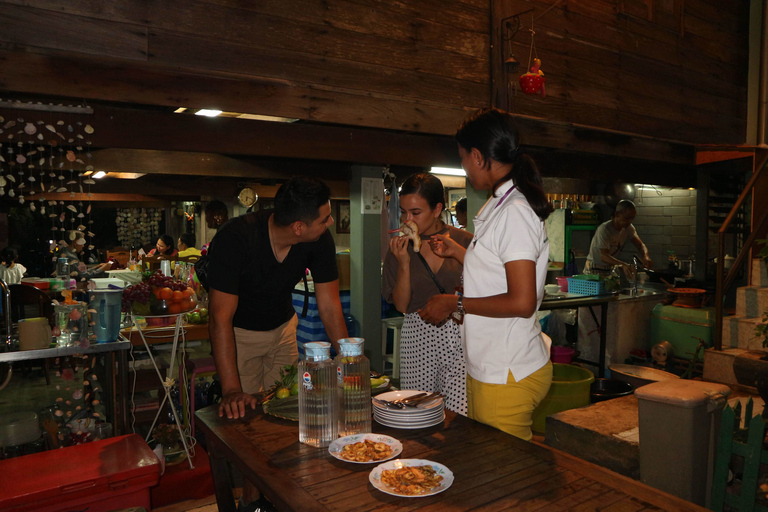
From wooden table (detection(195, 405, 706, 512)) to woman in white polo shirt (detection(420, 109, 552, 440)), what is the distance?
0.15 m

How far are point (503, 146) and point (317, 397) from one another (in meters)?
1.11

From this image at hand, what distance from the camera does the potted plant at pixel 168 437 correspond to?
3924mm

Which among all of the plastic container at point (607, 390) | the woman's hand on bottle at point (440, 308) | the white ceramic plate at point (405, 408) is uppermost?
the woman's hand on bottle at point (440, 308)

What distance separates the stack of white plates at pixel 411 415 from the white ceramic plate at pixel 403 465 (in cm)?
30

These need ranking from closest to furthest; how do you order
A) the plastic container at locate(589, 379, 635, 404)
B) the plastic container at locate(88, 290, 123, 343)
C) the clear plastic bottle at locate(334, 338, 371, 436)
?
the clear plastic bottle at locate(334, 338, 371, 436)
the plastic container at locate(88, 290, 123, 343)
the plastic container at locate(589, 379, 635, 404)

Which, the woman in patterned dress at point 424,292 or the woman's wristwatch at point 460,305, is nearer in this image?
the woman's wristwatch at point 460,305

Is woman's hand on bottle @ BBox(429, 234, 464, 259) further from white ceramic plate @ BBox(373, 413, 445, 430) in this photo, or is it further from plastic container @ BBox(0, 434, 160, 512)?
plastic container @ BBox(0, 434, 160, 512)

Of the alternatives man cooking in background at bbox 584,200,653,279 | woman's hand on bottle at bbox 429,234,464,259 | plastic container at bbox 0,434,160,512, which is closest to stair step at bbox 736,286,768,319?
man cooking in background at bbox 584,200,653,279

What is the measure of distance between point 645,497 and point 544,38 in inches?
208

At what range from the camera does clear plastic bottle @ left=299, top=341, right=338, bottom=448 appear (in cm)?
179

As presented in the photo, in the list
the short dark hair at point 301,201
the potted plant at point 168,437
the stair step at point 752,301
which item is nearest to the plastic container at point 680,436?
the short dark hair at point 301,201

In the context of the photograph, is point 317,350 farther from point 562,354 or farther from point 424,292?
point 562,354

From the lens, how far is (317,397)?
5.97 feet

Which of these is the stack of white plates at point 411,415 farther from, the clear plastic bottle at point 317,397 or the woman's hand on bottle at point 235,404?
the woman's hand on bottle at point 235,404
